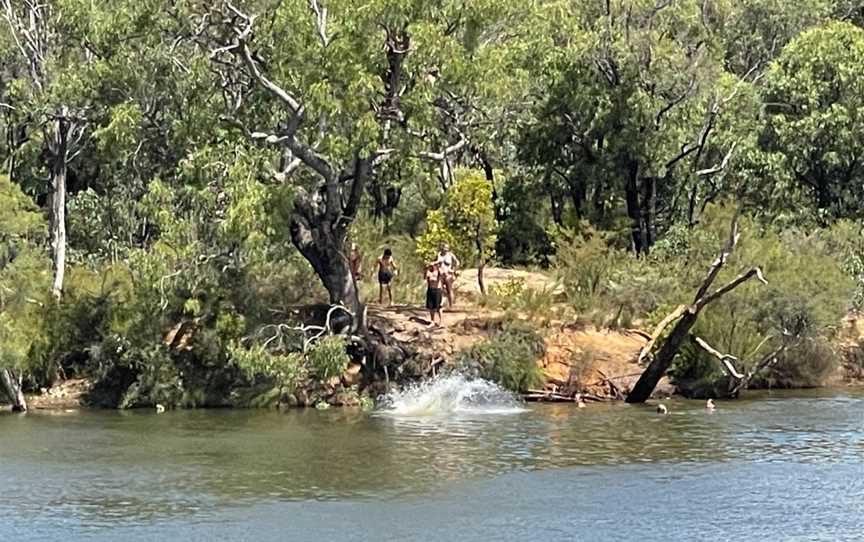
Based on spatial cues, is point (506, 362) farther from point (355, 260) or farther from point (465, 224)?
point (465, 224)

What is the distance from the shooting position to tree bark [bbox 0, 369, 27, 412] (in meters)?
33.7

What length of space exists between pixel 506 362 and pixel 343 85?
7876mm

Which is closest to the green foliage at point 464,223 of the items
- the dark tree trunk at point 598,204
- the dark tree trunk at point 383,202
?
the dark tree trunk at point 598,204

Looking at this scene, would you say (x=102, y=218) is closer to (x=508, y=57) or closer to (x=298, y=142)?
(x=298, y=142)

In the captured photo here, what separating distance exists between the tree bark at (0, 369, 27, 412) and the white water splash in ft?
28.8

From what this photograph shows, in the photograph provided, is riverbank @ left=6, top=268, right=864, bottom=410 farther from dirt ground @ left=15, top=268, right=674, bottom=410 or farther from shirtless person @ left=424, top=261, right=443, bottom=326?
shirtless person @ left=424, top=261, right=443, bottom=326

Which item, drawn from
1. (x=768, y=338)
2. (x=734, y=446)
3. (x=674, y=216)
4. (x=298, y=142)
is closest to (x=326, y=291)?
(x=298, y=142)

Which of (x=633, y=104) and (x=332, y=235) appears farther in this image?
(x=633, y=104)

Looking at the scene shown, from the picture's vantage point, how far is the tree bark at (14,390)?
33.7 meters

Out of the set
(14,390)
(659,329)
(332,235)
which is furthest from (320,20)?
(14,390)

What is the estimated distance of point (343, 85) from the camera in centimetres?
3127

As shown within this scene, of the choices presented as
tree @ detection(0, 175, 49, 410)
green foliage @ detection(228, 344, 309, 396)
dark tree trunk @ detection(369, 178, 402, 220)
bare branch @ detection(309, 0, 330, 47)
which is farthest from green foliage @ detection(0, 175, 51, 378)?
dark tree trunk @ detection(369, 178, 402, 220)

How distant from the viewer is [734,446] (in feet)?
87.1

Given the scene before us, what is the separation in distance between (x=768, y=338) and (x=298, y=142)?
12.7 meters
